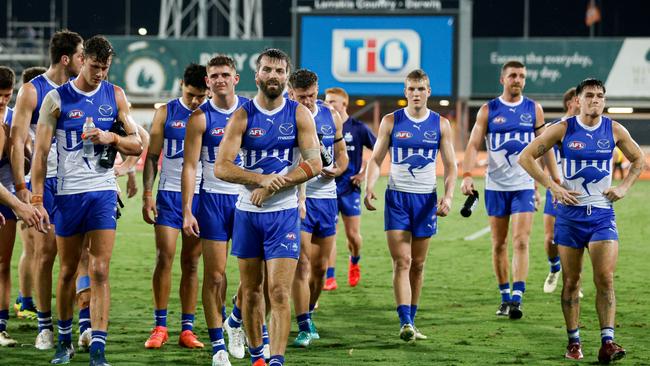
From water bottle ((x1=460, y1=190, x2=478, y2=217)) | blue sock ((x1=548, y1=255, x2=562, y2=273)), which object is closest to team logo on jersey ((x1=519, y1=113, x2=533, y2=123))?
water bottle ((x1=460, y1=190, x2=478, y2=217))

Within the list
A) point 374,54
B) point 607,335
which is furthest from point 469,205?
point 374,54

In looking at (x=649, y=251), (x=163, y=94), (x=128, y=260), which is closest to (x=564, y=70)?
(x=163, y=94)

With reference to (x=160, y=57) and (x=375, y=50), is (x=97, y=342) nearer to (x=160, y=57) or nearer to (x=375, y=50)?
(x=375, y=50)

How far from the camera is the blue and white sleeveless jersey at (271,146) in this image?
7.55 metres

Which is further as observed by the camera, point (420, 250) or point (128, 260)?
point (128, 260)

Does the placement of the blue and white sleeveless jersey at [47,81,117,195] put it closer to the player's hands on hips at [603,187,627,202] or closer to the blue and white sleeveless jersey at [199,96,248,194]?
the blue and white sleeveless jersey at [199,96,248,194]

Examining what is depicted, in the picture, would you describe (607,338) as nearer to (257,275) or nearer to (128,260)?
(257,275)

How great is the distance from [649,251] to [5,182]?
10245mm

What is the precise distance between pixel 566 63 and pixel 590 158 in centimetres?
3371

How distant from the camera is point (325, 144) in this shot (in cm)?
985

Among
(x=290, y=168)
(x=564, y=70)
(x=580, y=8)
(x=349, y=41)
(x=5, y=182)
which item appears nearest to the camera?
(x=290, y=168)

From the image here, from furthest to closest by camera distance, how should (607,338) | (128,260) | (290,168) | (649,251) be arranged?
(649,251) → (128,260) → (607,338) → (290,168)

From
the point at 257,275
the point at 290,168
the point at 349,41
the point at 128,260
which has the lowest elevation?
the point at 128,260

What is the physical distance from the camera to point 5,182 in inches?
366
